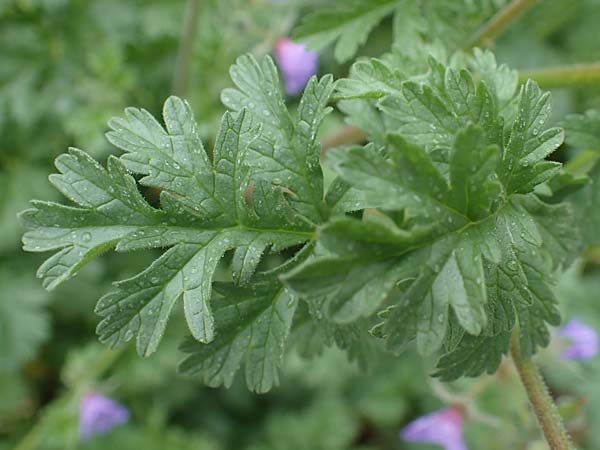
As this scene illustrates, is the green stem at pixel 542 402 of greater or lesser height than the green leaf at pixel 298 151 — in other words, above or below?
below

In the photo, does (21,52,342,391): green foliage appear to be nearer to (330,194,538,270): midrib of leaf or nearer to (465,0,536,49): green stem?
(330,194,538,270): midrib of leaf

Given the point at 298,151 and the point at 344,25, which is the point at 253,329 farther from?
the point at 344,25

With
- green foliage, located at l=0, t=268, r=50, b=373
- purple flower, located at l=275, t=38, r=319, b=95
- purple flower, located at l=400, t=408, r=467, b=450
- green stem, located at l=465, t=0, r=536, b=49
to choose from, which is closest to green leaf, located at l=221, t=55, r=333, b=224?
green stem, located at l=465, t=0, r=536, b=49

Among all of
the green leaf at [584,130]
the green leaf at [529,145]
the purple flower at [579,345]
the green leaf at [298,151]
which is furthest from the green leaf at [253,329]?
the purple flower at [579,345]

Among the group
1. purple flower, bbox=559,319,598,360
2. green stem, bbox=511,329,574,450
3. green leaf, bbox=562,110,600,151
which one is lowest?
purple flower, bbox=559,319,598,360

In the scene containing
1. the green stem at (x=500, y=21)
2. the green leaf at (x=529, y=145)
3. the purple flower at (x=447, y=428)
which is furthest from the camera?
the purple flower at (x=447, y=428)

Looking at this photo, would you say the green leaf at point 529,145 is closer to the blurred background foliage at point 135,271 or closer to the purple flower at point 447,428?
the purple flower at point 447,428
